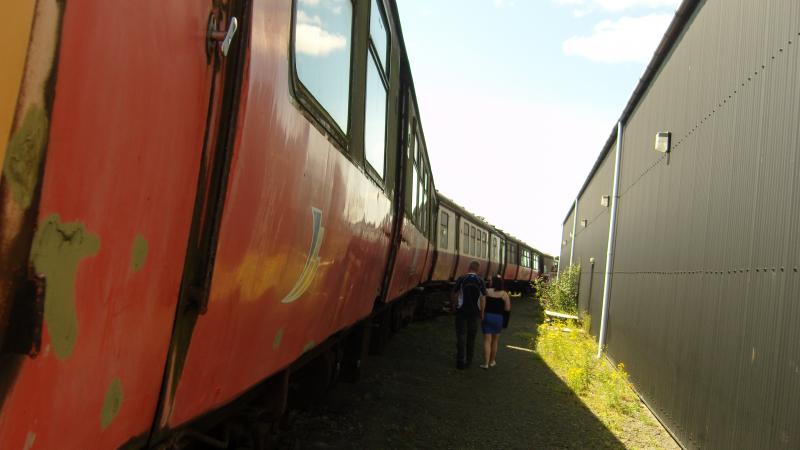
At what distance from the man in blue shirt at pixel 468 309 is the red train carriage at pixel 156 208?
22.4 feet

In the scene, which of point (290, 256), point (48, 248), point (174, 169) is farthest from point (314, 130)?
point (48, 248)

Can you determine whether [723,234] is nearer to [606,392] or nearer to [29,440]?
[606,392]

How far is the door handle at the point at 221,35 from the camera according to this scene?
1676 mm

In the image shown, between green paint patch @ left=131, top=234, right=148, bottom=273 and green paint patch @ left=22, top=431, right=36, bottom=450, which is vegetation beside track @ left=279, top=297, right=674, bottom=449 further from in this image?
green paint patch @ left=22, top=431, right=36, bottom=450

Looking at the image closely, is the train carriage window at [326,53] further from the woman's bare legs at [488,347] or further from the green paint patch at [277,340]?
the woman's bare legs at [488,347]

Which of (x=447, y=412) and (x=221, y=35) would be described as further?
(x=447, y=412)

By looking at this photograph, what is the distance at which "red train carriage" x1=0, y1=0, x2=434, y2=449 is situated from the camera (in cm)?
109

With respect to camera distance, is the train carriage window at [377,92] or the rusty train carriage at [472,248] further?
the rusty train carriage at [472,248]

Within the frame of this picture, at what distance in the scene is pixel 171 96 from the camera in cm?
150

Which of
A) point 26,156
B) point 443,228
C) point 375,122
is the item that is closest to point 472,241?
point 443,228

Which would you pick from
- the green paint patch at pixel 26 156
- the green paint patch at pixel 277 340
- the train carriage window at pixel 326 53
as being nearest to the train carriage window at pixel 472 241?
the train carriage window at pixel 326 53

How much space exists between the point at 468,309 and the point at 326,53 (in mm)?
7355

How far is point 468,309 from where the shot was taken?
9.92 m

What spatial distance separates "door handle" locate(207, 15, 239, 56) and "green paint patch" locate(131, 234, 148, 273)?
53 cm
